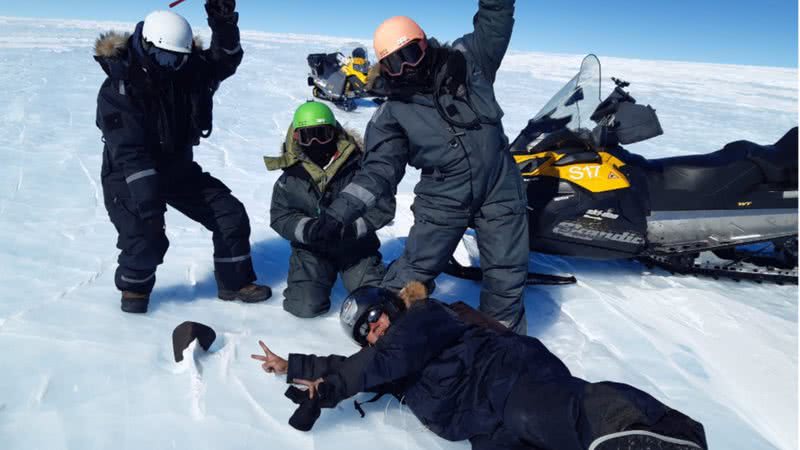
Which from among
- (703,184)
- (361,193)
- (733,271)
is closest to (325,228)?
(361,193)

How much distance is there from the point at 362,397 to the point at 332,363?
35 centimetres


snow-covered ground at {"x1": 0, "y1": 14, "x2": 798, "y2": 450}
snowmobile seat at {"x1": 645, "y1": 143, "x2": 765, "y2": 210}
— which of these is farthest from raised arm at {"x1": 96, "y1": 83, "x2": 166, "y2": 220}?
snowmobile seat at {"x1": 645, "y1": 143, "x2": 765, "y2": 210}

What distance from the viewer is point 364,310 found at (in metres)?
2.24

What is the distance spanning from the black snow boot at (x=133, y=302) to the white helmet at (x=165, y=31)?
1.31 metres

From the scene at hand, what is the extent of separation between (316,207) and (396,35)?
3.53 feet

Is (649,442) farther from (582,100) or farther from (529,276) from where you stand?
(582,100)

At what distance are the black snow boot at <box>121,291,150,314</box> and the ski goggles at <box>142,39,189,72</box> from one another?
3.99 feet

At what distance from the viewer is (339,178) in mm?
3002

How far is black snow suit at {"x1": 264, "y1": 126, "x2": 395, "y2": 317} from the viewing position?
2926 mm

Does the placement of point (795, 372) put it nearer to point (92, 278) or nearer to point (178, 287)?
point (178, 287)

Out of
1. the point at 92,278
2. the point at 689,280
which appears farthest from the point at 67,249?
the point at 689,280

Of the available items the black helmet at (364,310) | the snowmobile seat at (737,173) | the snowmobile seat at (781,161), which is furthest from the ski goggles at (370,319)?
the snowmobile seat at (781,161)

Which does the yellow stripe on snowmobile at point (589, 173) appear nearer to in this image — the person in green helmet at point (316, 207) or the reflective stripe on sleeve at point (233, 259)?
the person in green helmet at point (316, 207)

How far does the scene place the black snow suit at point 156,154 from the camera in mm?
2537
